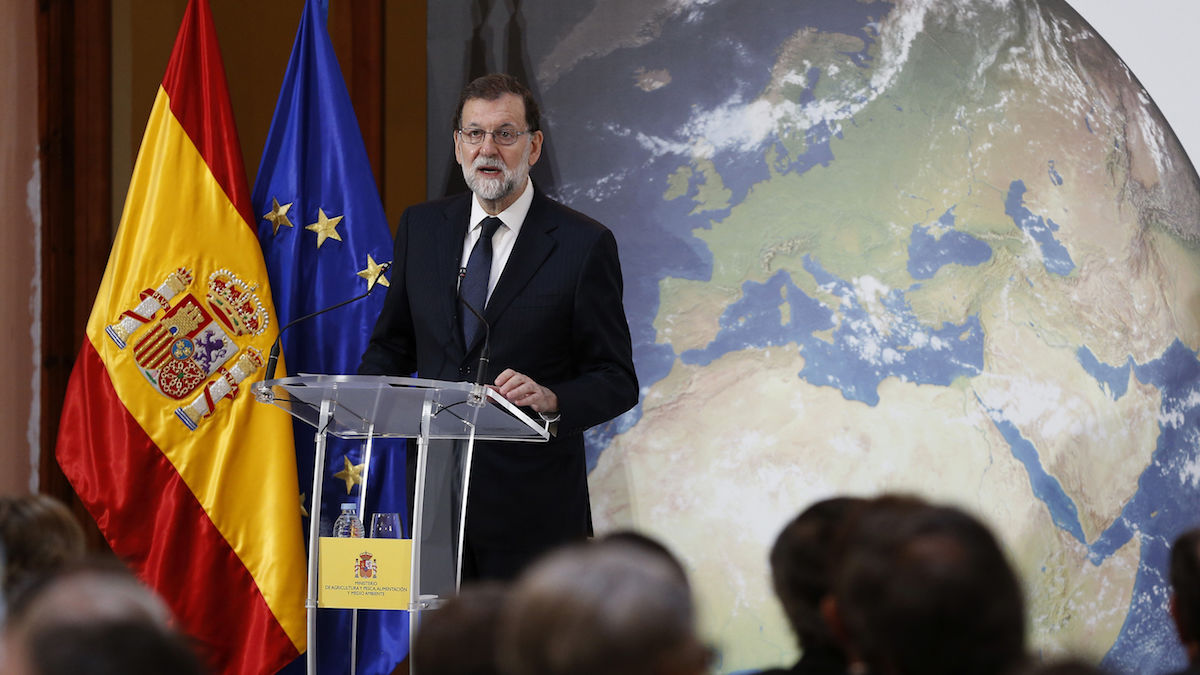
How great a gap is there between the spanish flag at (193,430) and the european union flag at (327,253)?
0.10 metres

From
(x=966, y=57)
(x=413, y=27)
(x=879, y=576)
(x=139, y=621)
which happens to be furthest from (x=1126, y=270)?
(x=139, y=621)

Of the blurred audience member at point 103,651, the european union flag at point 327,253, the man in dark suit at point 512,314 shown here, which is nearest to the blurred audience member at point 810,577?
the blurred audience member at point 103,651

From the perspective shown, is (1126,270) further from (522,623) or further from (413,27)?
(522,623)

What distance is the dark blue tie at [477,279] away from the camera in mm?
2773

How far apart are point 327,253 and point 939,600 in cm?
269

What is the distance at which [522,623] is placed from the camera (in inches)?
46.5

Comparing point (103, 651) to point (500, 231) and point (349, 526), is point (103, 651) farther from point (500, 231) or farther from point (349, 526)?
point (500, 231)

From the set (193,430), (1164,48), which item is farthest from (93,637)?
(1164,48)

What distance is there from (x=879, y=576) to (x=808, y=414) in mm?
2437

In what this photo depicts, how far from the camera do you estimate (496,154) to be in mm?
2844

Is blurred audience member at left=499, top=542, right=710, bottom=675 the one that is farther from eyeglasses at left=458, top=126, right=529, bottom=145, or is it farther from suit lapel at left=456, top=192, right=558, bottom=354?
eyeglasses at left=458, top=126, right=529, bottom=145

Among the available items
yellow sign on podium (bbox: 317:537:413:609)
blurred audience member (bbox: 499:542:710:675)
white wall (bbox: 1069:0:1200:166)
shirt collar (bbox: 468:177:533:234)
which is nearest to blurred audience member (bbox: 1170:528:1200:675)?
blurred audience member (bbox: 499:542:710:675)

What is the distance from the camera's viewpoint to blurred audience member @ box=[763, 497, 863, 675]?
153cm

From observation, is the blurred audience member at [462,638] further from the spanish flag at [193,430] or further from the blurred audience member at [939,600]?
the spanish flag at [193,430]
